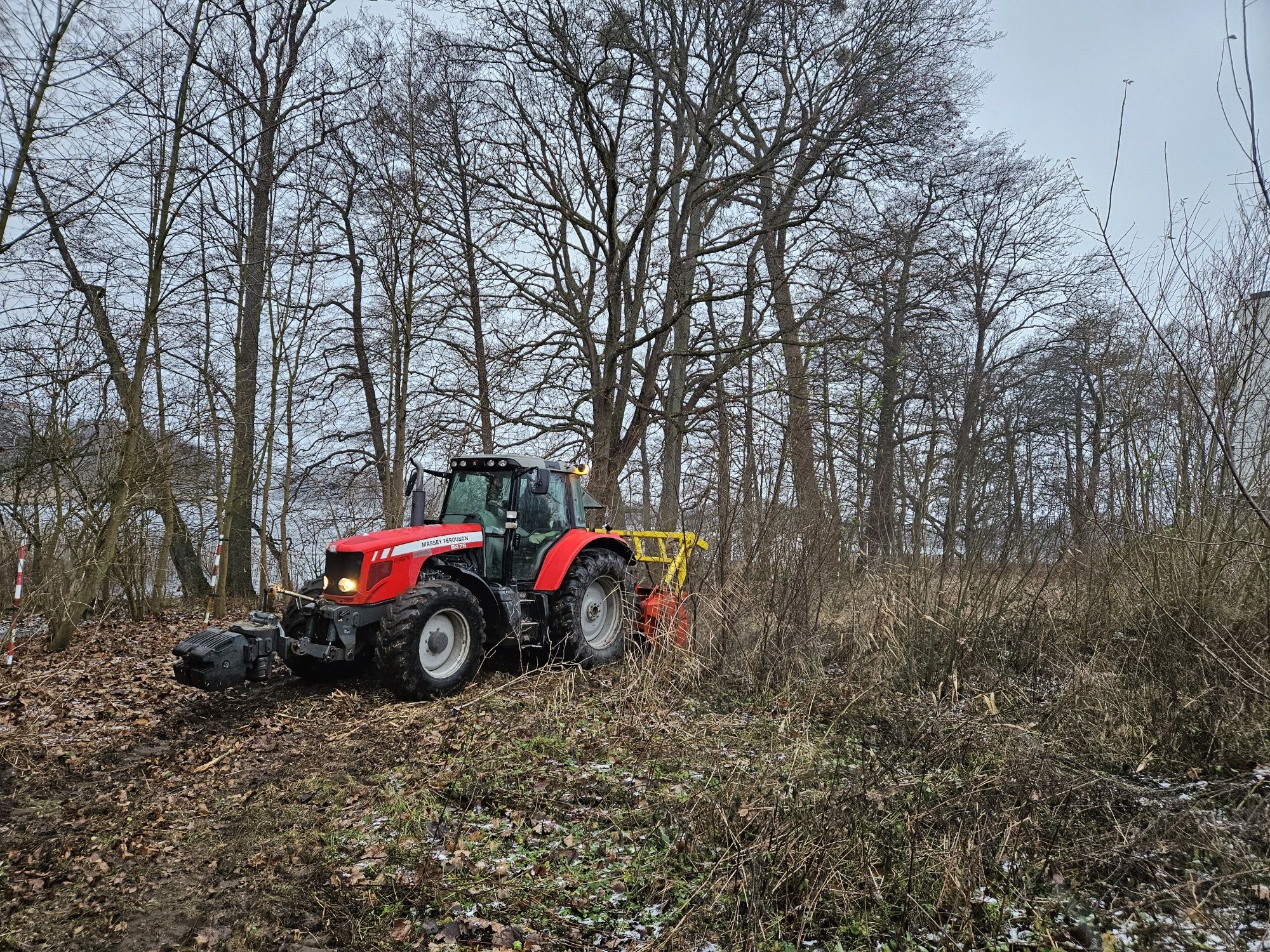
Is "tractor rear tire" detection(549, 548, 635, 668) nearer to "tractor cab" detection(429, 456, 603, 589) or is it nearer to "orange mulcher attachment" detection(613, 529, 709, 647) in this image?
"orange mulcher attachment" detection(613, 529, 709, 647)

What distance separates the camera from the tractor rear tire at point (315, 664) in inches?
252

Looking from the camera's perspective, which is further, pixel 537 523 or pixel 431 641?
pixel 537 523

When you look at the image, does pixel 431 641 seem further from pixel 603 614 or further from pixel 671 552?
pixel 671 552

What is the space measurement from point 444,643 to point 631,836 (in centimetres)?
313

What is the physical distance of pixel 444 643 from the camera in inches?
257

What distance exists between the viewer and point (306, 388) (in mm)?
13375

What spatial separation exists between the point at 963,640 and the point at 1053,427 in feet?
43.0

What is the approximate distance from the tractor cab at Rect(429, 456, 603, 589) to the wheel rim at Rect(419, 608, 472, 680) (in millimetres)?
789

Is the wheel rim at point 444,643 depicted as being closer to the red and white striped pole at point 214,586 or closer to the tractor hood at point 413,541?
the tractor hood at point 413,541

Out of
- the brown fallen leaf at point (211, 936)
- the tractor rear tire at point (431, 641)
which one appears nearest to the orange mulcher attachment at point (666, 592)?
the tractor rear tire at point (431, 641)

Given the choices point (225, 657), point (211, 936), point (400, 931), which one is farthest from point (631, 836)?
point (225, 657)

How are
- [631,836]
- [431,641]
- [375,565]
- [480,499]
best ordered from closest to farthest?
[631,836] < [375,565] < [431,641] < [480,499]

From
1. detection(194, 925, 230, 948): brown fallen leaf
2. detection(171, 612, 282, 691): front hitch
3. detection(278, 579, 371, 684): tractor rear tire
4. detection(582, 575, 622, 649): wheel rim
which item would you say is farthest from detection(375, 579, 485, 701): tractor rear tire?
detection(194, 925, 230, 948): brown fallen leaf

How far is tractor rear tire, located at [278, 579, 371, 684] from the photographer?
6.39 metres
